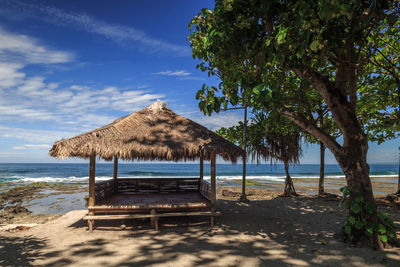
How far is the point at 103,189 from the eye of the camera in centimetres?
731

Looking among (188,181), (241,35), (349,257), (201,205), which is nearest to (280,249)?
(349,257)

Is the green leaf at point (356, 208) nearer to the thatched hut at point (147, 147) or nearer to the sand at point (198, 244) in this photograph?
the sand at point (198, 244)

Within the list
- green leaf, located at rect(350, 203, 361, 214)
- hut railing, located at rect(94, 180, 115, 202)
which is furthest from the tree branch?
hut railing, located at rect(94, 180, 115, 202)

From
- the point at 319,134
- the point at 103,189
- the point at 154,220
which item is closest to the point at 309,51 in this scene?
the point at 319,134

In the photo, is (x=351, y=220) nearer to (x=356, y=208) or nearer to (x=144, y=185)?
(x=356, y=208)

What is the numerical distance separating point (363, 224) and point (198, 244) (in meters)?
3.15

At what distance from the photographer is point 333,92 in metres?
4.88

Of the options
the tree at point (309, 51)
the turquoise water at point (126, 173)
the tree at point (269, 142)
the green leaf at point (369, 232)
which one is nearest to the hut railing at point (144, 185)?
the tree at point (269, 142)

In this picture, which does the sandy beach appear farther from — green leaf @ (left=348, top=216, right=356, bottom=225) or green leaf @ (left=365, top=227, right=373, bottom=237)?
green leaf @ (left=348, top=216, right=356, bottom=225)

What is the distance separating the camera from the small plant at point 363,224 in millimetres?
4434

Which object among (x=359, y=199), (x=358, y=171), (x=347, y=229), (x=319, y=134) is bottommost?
(x=347, y=229)

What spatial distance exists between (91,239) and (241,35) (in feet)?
17.3

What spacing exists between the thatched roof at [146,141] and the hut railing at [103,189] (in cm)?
95

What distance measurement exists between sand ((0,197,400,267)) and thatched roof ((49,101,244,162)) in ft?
6.12
